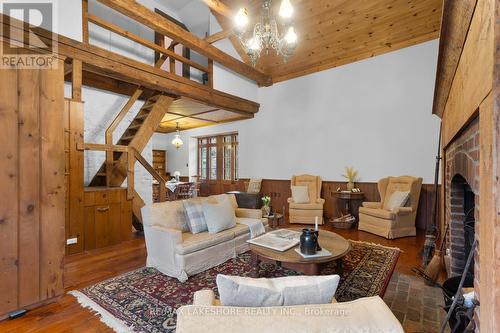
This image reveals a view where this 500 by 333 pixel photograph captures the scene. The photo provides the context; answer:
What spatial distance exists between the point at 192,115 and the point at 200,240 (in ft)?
15.8

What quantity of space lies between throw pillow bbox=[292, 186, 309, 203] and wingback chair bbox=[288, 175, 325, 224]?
0.10 metres

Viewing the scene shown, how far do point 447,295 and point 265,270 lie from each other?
166 cm

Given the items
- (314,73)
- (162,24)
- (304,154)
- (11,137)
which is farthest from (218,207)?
(314,73)

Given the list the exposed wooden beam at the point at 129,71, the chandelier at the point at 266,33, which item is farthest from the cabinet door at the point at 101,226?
the chandelier at the point at 266,33

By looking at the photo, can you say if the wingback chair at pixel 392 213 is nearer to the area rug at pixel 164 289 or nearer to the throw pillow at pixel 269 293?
the area rug at pixel 164 289

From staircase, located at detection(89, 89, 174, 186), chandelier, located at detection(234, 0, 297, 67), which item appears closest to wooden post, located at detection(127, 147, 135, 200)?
staircase, located at detection(89, 89, 174, 186)

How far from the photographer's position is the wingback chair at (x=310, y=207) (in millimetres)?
4926

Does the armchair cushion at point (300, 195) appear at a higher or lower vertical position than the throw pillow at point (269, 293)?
lower

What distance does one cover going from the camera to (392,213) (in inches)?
152

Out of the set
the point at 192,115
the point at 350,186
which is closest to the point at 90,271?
the point at 350,186

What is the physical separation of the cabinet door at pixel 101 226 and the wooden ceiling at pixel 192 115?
258 cm

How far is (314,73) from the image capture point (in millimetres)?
5738

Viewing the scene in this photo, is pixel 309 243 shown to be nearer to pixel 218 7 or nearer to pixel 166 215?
pixel 166 215

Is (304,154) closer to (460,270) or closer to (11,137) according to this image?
(460,270)
